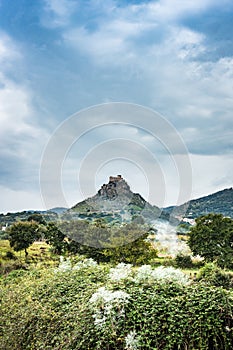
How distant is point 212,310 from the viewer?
348cm

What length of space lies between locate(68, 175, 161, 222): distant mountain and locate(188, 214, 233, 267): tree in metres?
3.88

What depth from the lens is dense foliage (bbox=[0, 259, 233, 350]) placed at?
11.3 feet

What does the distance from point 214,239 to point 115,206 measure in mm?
5407

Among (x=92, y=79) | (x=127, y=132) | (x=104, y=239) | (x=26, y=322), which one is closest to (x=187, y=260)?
(x=104, y=239)

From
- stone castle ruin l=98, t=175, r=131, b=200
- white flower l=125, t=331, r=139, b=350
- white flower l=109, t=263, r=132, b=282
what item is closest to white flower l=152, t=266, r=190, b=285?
white flower l=109, t=263, r=132, b=282

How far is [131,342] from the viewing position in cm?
347

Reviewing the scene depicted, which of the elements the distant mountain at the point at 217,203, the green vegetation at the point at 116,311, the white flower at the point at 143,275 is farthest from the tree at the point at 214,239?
the distant mountain at the point at 217,203

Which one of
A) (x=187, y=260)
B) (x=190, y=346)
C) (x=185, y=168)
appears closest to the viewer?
(x=190, y=346)

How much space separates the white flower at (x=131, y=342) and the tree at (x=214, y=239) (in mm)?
16308

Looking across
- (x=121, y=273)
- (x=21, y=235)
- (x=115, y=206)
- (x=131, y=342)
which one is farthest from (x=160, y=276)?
(x=21, y=235)

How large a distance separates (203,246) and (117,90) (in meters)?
10.5

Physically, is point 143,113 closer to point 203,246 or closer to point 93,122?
point 93,122

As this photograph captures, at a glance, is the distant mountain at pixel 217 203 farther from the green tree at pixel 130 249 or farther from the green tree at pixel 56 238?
the green tree at pixel 130 249

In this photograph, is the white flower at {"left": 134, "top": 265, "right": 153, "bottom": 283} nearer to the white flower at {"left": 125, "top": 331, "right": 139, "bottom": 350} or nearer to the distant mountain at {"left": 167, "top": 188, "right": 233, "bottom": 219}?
the white flower at {"left": 125, "top": 331, "right": 139, "bottom": 350}
